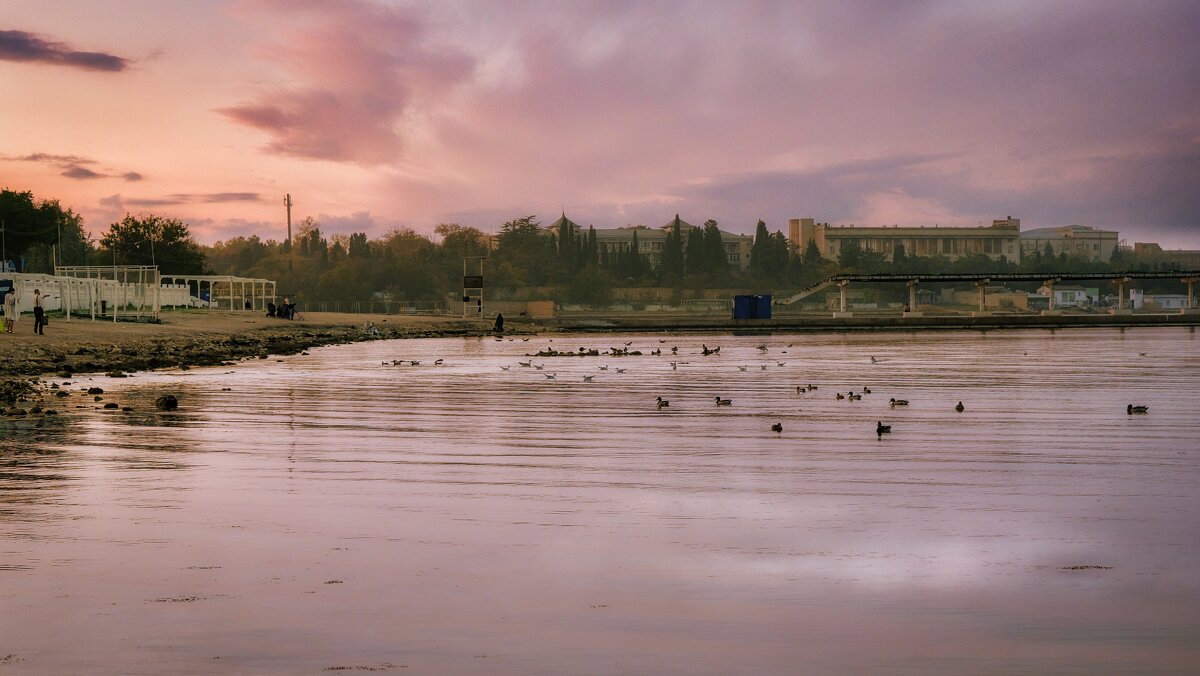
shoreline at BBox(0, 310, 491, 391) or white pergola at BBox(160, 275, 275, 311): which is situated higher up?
white pergola at BBox(160, 275, 275, 311)

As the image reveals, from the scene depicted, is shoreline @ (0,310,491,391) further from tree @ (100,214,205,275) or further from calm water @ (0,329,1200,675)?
tree @ (100,214,205,275)

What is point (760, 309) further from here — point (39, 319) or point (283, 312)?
point (39, 319)

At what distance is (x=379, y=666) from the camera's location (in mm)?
6922

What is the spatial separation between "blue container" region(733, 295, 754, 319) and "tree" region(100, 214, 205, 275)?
205 ft

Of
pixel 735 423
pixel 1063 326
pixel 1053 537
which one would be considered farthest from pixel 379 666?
pixel 1063 326

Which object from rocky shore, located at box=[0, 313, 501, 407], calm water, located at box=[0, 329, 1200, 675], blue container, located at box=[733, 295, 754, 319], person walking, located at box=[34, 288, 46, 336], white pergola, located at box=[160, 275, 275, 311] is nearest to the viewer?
calm water, located at box=[0, 329, 1200, 675]

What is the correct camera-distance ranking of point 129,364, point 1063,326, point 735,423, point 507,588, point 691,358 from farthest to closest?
point 1063,326 < point 691,358 < point 129,364 < point 735,423 < point 507,588

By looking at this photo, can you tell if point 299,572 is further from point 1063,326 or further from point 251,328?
point 1063,326

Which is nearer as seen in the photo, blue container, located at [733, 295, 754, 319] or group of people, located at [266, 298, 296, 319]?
group of people, located at [266, 298, 296, 319]

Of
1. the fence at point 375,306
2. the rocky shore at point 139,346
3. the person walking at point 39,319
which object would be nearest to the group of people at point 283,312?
the rocky shore at point 139,346

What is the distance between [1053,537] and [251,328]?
73879 mm

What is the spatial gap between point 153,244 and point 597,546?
425 feet

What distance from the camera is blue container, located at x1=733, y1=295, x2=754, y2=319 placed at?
123 meters

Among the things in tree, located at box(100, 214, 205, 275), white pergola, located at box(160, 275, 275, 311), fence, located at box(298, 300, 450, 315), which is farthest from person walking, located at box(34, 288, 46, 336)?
fence, located at box(298, 300, 450, 315)
